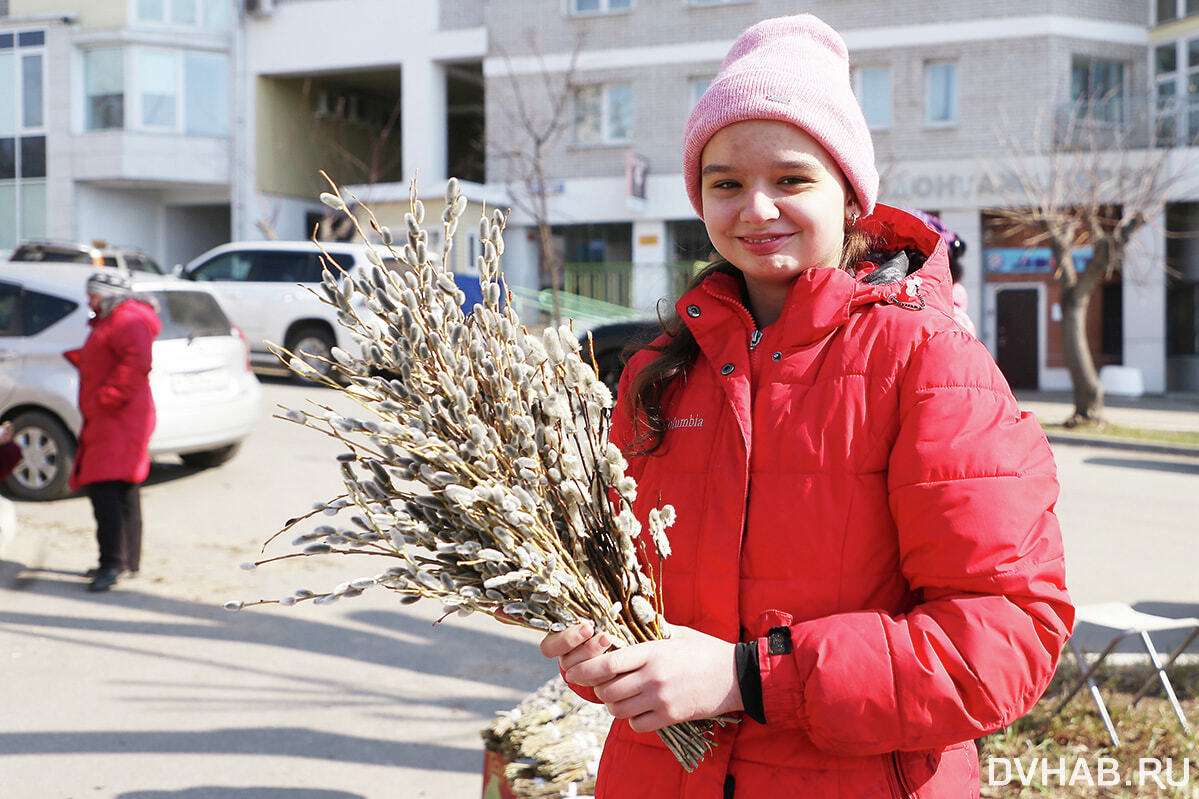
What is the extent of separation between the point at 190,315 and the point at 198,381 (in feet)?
2.03

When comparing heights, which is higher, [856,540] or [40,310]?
[40,310]

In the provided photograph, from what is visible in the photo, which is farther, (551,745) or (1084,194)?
(1084,194)

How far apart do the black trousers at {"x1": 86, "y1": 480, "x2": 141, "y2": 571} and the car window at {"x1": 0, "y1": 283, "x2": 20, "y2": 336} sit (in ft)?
9.51

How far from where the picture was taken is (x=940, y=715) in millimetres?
1361

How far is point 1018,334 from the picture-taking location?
2305cm

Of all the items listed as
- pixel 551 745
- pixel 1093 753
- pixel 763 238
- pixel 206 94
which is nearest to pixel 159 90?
pixel 206 94

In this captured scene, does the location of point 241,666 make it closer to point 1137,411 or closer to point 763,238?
point 763,238

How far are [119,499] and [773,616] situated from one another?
600 cm

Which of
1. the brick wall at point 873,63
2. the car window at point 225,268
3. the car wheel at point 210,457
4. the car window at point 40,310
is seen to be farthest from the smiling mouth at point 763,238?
the brick wall at point 873,63

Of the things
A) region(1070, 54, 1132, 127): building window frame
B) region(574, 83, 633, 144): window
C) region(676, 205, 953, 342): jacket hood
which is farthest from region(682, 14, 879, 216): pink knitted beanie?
region(574, 83, 633, 144): window

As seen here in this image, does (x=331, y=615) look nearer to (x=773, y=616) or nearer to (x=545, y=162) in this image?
(x=773, y=616)

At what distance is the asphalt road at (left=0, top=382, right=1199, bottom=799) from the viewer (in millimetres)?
Answer: 4188

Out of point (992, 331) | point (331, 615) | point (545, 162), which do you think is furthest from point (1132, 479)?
point (545, 162)

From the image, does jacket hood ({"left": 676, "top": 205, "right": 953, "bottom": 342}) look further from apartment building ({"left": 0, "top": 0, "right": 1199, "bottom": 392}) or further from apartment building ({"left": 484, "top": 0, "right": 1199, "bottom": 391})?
apartment building ({"left": 484, "top": 0, "right": 1199, "bottom": 391})
